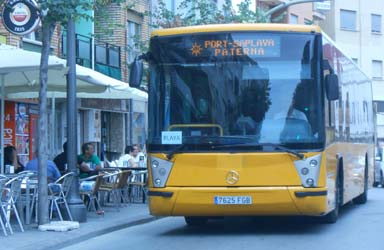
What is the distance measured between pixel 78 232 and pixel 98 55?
1492cm

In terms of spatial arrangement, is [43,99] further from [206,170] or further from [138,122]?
[138,122]

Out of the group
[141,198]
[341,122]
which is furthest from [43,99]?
[141,198]

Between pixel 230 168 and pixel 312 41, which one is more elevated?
pixel 312 41

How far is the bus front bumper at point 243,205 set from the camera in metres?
12.5

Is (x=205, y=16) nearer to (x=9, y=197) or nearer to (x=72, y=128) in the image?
(x=72, y=128)

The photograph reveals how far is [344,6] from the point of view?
59.2 meters

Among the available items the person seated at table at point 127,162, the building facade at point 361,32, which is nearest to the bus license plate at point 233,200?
the person seated at table at point 127,162

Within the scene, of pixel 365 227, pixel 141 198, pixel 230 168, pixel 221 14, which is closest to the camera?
pixel 230 168

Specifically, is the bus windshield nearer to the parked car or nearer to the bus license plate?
the bus license plate

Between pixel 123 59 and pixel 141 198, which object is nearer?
pixel 141 198

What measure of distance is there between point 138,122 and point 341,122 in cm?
1738

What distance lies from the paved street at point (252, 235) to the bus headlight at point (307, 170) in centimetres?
90

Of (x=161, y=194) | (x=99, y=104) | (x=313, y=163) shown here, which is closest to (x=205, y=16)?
(x=99, y=104)

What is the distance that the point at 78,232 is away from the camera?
13.4 m
